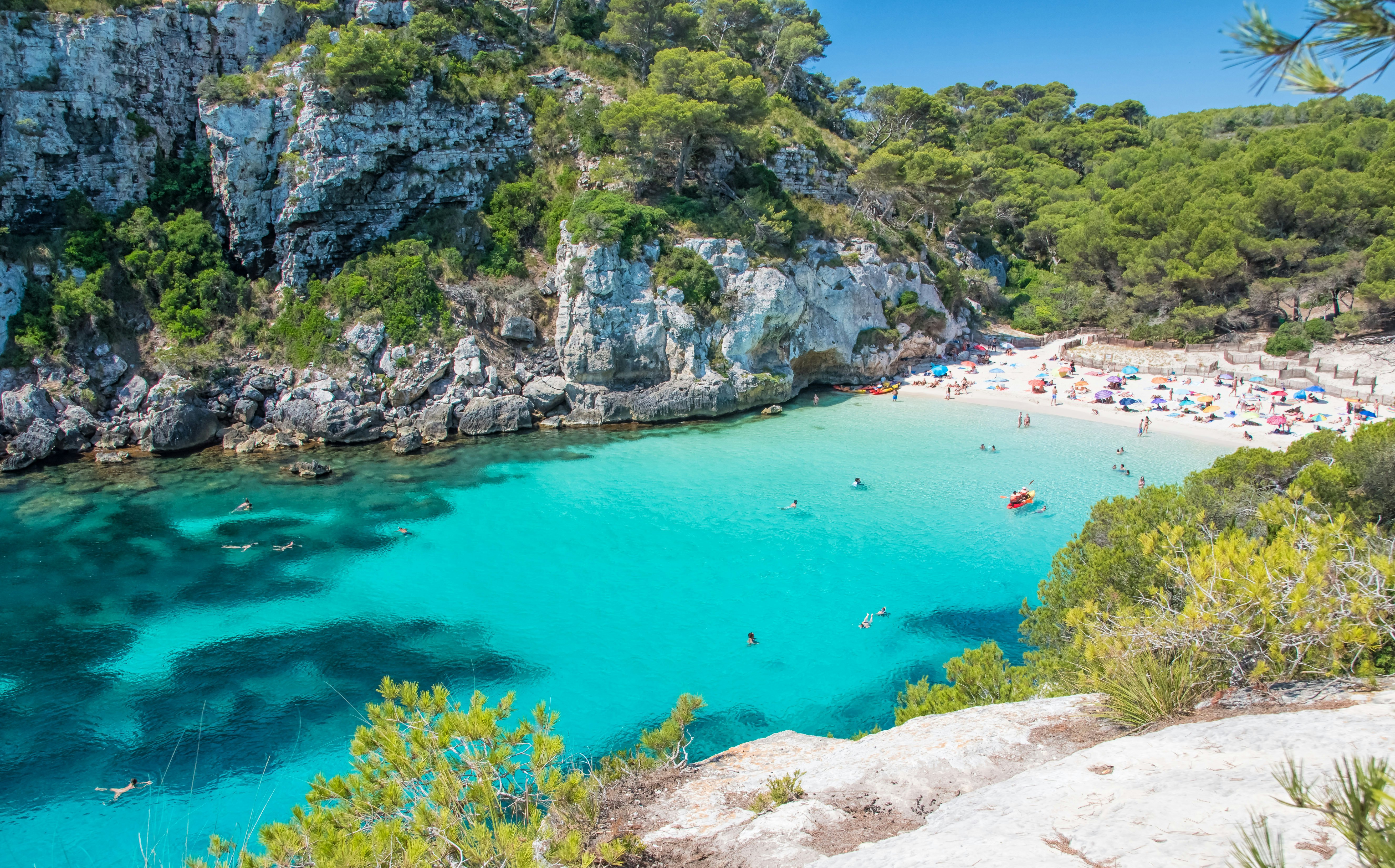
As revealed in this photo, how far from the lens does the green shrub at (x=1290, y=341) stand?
115 feet

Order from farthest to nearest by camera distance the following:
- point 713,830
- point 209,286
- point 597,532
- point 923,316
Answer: point 923,316, point 209,286, point 597,532, point 713,830

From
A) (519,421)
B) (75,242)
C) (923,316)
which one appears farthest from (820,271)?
(75,242)

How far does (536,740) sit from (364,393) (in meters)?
29.4

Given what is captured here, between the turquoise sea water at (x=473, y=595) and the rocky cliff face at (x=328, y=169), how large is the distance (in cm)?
1245

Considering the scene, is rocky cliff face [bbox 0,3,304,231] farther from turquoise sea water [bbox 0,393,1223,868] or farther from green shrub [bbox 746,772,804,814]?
green shrub [bbox 746,772,804,814]

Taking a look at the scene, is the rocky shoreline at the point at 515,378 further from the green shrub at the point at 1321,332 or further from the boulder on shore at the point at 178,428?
the green shrub at the point at 1321,332

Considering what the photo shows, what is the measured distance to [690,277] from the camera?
3319 cm

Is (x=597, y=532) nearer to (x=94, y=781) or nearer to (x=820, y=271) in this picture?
(x=94, y=781)

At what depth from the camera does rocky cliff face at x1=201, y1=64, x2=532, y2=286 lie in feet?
108

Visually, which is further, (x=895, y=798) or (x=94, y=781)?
(x=94, y=781)

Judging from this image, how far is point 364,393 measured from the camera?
103ft

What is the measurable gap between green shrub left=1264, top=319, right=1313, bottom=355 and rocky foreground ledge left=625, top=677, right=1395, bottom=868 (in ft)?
126

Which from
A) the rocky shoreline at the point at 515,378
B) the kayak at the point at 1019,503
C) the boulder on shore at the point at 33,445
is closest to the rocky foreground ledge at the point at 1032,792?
the kayak at the point at 1019,503

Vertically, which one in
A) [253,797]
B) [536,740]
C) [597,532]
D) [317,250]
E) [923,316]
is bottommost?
[253,797]
